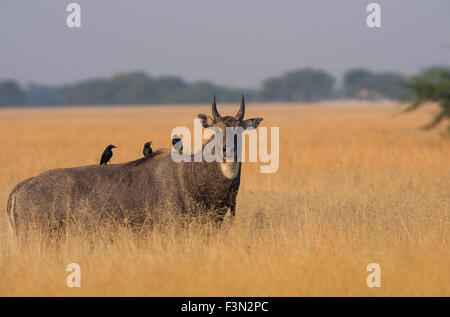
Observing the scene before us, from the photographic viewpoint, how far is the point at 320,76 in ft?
499

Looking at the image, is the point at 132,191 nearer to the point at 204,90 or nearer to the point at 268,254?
the point at 268,254

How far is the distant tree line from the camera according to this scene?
14912cm

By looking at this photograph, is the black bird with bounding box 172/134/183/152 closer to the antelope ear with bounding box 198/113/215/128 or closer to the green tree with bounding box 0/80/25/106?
the antelope ear with bounding box 198/113/215/128

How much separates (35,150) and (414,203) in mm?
16424

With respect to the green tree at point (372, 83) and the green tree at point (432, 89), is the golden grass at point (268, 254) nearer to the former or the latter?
the green tree at point (432, 89)

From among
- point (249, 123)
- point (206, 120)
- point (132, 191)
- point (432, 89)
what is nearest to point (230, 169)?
point (249, 123)

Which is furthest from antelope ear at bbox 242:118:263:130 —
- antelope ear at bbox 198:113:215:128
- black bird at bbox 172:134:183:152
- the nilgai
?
black bird at bbox 172:134:183:152

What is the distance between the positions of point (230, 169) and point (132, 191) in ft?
4.25

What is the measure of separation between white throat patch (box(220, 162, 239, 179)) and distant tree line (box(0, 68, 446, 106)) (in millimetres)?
139816

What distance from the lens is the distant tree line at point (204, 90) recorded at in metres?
149

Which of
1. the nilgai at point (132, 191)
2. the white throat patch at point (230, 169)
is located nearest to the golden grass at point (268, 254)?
the nilgai at point (132, 191)
